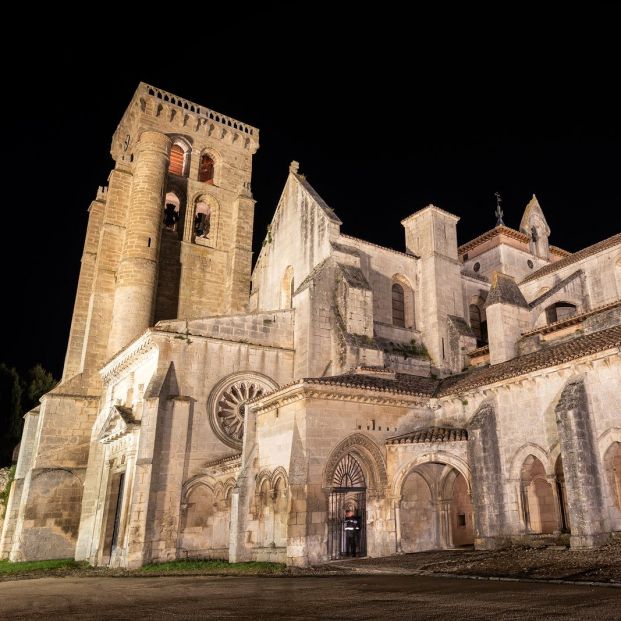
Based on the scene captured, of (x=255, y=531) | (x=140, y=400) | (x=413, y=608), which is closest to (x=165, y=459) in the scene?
(x=140, y=400)

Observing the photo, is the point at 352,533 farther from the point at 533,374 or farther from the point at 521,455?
the point at 533,374

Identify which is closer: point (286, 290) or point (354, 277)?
point (354, 277)

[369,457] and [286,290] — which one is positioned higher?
[286,290]

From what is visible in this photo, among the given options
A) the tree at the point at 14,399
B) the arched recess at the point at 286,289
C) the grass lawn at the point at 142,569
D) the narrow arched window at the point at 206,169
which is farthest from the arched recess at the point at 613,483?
the tree at the point at 14,399

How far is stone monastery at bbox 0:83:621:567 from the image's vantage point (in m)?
16.0

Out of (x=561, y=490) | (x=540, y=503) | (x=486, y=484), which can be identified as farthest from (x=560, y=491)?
(x=540, y=503)

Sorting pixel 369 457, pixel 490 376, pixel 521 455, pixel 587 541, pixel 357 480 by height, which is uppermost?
pixel 490 376

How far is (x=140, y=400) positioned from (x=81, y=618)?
16.1m

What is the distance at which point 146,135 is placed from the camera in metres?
32.3

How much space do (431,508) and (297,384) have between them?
6.33 metres

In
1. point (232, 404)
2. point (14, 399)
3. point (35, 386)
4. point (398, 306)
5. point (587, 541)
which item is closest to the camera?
point (587, 541)

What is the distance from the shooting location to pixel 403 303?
90.5 ft

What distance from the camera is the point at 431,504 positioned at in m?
18.8

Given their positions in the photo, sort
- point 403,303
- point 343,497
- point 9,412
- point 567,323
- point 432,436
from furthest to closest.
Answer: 1. point 9,412
2. point 403,303
3. point 567,323
4. point 343,497
5. point 432,436
